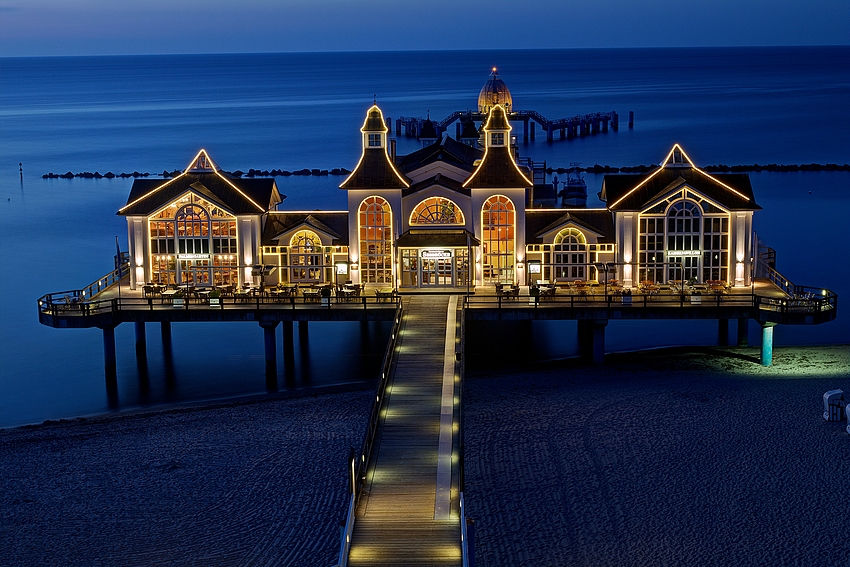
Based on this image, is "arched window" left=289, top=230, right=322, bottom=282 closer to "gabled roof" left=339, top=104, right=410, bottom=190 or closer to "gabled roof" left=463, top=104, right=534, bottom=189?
"gabled roof" left=339, top=104, right=410, bottom=190

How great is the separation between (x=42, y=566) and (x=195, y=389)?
50.5ft

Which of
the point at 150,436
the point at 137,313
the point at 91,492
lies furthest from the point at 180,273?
the point at 91,492

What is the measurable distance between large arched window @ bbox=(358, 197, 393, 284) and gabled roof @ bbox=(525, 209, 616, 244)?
203 inches

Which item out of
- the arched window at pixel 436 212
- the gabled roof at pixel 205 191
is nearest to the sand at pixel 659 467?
the arched window at pixel 436 212

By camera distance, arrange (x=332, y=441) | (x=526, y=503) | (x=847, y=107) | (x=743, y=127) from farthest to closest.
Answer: (x=847, y=107) → (x=743, y=127) → (x=332, y=441) → (x=526, y=503)

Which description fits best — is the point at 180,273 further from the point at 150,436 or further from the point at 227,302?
the point at 150,436

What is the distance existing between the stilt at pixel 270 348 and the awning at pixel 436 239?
214 inches

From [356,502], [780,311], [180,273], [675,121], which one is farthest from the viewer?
[675,121]

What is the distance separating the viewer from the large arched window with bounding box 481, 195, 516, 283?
43.4 metres

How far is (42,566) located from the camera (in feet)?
80.8

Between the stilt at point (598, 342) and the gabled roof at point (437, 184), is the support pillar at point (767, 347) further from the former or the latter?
the gabled roof at point (437, 184)

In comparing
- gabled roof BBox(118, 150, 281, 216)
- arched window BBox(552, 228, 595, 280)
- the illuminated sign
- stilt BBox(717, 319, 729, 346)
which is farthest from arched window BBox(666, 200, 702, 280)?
gabled roof BBox(118, 150, 281, 216)

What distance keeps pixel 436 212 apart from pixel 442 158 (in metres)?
2.98

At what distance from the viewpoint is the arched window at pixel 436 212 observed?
4359 centimetres
